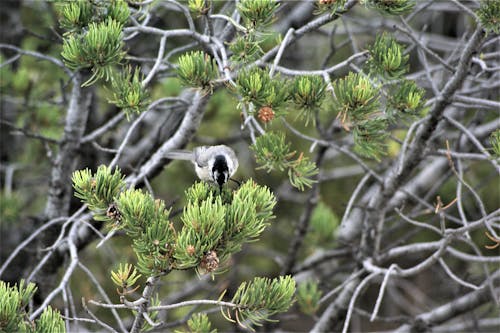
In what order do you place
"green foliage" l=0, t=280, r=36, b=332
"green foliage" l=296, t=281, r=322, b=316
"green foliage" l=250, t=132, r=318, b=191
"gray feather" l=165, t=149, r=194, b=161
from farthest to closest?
"green foliage" l=296, t=281, r=322, b=316
"gray feather" l=165, t=149, r=194, b=161
"green foliage" l=250, t=132, r=318, b=191
"green foliage" l=0, t=280, r=36, b=332

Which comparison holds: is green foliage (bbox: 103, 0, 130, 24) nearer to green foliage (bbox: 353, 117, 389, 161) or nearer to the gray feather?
the gray feather

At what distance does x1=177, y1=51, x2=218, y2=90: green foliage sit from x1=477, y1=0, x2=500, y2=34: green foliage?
2.98 ft

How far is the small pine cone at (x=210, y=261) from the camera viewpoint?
160 centimetres

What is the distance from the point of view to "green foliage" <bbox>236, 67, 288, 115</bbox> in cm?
198

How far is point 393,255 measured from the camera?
2.91 metres

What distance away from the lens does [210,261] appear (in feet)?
5.28

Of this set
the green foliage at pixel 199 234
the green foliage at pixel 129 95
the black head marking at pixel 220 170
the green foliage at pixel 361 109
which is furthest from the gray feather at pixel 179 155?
the green foliage at pixel 199 234

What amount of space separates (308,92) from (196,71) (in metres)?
0.38

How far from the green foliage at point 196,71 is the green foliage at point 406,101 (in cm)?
63

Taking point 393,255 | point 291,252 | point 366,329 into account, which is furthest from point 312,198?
point 366,329

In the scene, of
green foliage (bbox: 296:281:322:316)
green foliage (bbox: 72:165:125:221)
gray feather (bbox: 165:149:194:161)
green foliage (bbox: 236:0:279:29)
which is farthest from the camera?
green foliage (bbox: 296:281:322:316)

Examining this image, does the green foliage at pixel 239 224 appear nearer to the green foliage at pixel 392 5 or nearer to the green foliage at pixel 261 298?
the green foliage at pixel 261 298

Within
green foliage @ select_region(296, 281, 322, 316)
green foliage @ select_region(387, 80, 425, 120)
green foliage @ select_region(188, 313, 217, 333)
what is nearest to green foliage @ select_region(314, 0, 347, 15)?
green foliage @ select_region(387, 80, 425, 120)

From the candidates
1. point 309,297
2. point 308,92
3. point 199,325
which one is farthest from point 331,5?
point 309,297
